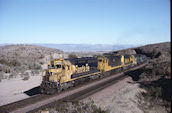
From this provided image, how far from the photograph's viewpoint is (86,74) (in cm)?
1816

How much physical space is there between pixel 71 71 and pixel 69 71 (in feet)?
1.27

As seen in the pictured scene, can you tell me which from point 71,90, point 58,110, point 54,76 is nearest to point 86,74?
point 71,90

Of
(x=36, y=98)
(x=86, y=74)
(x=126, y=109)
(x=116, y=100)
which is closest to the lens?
(x=126, y=109)

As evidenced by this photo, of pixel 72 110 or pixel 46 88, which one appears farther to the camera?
pixel 46 88

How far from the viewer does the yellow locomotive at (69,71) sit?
558 inches

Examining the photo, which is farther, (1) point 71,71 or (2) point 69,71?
(1) point 71,71

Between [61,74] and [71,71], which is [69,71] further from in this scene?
[61,74]

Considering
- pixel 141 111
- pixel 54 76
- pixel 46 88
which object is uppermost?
pixel 54 76

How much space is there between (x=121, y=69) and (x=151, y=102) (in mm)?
15840

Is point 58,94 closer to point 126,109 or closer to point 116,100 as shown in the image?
point 116,100

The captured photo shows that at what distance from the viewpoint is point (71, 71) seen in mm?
15547

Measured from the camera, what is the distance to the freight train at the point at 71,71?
14195 millimetres

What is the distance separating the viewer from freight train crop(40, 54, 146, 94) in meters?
14.2

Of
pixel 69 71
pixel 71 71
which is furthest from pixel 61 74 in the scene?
pixel 71 71
